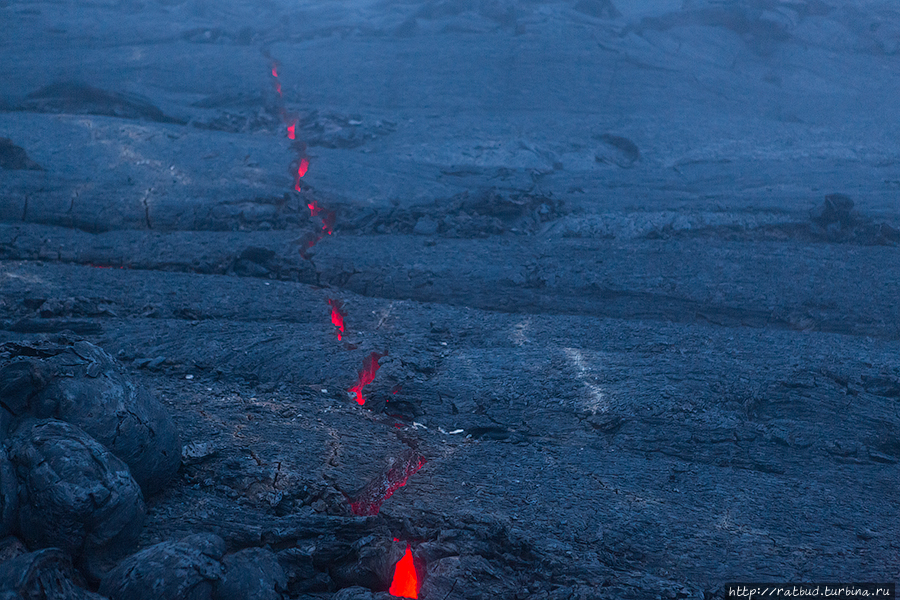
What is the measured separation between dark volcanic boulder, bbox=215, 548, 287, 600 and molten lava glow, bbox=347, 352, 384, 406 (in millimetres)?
1919

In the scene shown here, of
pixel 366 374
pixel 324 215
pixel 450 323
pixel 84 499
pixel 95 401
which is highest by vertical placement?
pixel 95 401

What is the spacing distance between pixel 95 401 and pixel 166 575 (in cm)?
119

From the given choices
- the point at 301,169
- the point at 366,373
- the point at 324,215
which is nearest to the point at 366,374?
the point at 366,373

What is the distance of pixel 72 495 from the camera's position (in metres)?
2.93

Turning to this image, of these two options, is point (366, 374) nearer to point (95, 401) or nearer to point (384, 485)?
point (384, 485)

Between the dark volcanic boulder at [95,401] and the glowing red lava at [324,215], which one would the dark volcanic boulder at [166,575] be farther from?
the glowing red lava at [324,215]

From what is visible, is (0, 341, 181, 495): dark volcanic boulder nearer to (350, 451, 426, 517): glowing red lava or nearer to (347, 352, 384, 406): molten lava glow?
(350, 451, 426, 517): glowing red lava

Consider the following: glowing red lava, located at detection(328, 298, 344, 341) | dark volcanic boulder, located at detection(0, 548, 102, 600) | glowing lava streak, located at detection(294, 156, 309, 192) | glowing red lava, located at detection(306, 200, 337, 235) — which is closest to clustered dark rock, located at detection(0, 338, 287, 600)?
dark volcanic boulder, located at detection(0, 548, 102, 600)

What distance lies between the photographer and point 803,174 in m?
11.3

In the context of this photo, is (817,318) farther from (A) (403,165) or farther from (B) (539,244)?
(A) (403,165)

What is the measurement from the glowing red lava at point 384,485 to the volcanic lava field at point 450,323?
0.02 meters

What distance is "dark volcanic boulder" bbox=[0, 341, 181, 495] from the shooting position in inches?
131

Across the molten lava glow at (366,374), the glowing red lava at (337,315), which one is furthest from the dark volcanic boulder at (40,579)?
the glowing red lava at (337,315)

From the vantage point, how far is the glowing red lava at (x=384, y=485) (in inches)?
151
